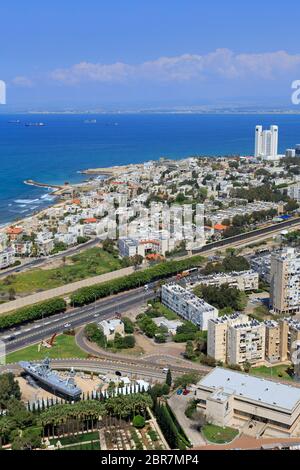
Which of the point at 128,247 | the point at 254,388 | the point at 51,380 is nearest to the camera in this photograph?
the point at 254,388

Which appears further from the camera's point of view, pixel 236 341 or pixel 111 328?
pixel 111 328

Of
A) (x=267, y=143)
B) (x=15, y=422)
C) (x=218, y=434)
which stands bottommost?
(x=218, y=434)

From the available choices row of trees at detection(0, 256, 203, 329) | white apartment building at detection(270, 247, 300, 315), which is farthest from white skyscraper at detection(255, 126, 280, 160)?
white apartment building at detection(270, 247, 300, 315)

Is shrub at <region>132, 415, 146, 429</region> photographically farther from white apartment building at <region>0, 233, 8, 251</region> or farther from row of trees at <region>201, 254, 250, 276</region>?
A: white apartment building at <region>0, 233, 8, 251</region>

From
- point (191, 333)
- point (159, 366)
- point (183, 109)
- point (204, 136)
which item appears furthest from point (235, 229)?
point (183, 109)

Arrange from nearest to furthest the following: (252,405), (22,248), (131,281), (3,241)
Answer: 1. (252,405)
2. (131,281)
3. (22,248)
4. (3,241)

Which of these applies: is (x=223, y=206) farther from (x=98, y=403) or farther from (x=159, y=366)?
(x=98, y=403)

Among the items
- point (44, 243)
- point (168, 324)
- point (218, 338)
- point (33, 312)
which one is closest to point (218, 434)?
point (218, 338)

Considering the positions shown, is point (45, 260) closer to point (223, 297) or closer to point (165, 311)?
point (165, 311)
